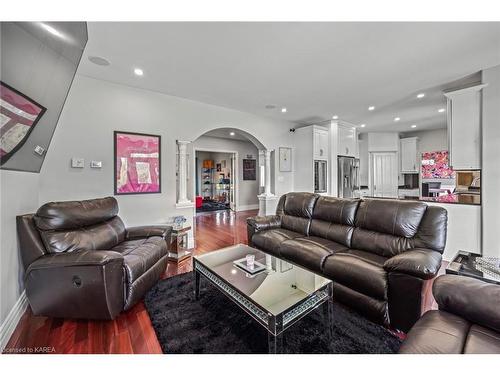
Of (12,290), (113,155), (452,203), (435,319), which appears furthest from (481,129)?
(12,290)

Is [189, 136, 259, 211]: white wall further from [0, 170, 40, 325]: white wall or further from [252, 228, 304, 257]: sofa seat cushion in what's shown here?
[0, 170, 40, 325]: white wall

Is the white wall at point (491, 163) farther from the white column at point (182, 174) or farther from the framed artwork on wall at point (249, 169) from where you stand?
the framed artwork on wall at point (249, 169)

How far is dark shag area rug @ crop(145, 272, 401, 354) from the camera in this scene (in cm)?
147

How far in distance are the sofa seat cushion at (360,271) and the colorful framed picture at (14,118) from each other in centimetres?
261

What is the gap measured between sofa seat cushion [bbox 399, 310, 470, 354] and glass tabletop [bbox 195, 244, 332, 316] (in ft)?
1.92

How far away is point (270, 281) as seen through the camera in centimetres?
172

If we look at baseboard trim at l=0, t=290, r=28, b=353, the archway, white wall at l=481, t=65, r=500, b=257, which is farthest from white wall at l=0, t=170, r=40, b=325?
white wall at l=481, t=65, r=500, b=257

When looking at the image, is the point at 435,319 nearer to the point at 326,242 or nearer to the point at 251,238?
the point at 326,242

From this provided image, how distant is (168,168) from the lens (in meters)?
3.64

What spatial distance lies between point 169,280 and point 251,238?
3.95 ft

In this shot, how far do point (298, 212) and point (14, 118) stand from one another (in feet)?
9.86

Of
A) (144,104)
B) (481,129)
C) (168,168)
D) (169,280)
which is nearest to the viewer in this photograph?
(169,280)

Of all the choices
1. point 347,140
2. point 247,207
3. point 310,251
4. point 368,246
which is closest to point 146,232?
point 310,251

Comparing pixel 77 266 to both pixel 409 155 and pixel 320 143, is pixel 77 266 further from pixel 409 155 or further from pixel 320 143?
pixel 409 155
